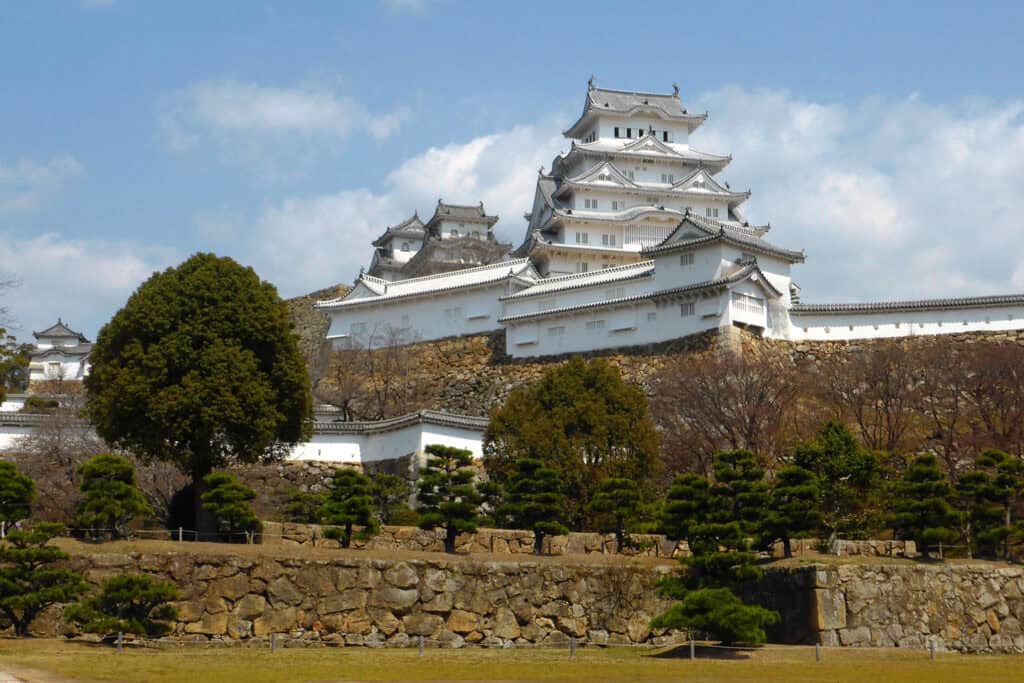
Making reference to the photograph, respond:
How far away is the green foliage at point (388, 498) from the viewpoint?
117ft

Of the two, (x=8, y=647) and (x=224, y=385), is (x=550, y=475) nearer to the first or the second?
(x=224, y=385)

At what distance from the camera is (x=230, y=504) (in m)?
29.5

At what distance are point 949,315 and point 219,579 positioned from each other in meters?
32.1

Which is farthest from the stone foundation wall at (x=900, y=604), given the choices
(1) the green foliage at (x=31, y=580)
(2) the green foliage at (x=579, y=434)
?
(1) the green foliage at (x=31, y=580)

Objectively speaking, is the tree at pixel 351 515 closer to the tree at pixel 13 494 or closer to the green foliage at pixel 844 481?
the tree at pixel 13 494

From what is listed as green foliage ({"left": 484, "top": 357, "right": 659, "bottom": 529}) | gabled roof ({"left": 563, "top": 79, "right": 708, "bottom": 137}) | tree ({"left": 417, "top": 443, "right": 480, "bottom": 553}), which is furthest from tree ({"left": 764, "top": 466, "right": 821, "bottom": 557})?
gabled roof ({"left": 563, "top": 79, "right": 708, "bottom": 137})

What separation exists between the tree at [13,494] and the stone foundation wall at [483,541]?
4982mm

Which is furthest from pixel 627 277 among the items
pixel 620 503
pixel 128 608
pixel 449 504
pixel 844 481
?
pixel 128 608

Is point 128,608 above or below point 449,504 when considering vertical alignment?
below

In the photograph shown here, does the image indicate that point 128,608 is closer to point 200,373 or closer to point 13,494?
point 13,494

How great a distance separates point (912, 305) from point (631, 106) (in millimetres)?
26423

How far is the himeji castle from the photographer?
5175 centimetres

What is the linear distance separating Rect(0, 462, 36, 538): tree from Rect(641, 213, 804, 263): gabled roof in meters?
29.8

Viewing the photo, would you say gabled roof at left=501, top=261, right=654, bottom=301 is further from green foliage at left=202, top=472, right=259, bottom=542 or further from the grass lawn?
the grass lawn
